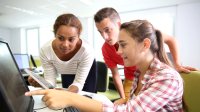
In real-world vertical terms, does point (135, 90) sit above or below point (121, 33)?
below

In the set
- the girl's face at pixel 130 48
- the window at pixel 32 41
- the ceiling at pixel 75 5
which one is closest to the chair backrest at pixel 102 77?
the girl's face at pixel 130 48

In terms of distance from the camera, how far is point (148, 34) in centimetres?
82

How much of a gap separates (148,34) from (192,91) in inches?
11.7

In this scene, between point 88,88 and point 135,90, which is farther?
point 88,88

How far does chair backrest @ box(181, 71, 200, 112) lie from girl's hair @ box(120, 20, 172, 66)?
0.10m

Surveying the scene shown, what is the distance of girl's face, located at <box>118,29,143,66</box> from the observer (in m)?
0.81

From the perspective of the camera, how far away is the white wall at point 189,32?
4.44 meters

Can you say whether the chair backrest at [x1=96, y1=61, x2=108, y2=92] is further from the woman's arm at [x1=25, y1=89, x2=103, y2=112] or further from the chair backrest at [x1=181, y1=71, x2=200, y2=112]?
the woman's arm at [x1=25, y1=89, x2=103, y2=112]

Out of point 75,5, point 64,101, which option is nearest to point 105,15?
point 64,101

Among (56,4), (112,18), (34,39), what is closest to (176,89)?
(112,18)

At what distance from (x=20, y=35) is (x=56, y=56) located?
7.97m

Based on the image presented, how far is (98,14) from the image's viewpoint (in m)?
1.35

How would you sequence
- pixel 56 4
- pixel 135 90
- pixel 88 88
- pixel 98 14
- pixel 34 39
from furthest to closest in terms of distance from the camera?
pixel 34 39, pixel 56 4, pixel 88 88, pixel 98 14, pixel 135 90

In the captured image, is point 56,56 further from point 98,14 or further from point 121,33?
point 121,33
